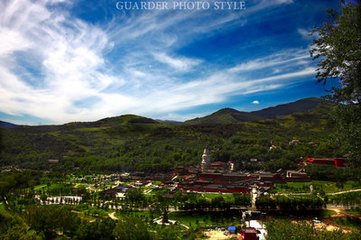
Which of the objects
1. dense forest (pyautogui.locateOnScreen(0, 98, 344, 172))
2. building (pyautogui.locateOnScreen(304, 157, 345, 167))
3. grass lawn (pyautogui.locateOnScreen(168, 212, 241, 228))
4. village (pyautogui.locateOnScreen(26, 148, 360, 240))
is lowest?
grass lawn (pyautogui.locateOnScreen(168, 212, 241, 228))

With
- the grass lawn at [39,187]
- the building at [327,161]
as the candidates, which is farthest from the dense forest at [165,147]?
the grass lawn at [39,187]

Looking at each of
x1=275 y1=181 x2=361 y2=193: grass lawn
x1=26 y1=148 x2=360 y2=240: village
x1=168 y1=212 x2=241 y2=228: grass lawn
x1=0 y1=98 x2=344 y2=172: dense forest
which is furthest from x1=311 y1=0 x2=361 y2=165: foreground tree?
x1=0 y1=98 x2=344 y2=172: dense forest

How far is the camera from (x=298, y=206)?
40562 mm

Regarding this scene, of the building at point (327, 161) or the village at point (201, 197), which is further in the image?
the building at point (327, 161)

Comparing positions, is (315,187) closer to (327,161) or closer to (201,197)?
(327,161)

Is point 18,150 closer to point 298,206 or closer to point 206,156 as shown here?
point 206,156

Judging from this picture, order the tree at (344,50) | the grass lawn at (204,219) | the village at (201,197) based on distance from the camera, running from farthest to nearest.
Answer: the village at (201,197), the grass lawn at (204,219), the tree at (344,50)

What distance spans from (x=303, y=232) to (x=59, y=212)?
81.1ft

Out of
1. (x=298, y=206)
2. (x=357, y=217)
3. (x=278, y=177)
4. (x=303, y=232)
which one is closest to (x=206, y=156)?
(x=278, y=177)

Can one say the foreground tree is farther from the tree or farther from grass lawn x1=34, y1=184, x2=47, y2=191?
grass lawn x1=34, y1=184, x2=47, y2=191

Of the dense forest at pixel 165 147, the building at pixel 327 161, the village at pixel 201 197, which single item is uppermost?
the dense forest at pixel 165 147

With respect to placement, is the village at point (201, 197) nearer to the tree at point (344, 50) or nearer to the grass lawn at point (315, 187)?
the grass lawn at point (315, 187)

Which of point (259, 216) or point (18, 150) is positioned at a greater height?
point (18, 150)

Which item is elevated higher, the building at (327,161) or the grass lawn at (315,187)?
the building at (327,161)
